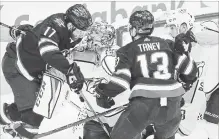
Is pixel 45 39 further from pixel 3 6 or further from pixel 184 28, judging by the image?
pixel 184 28

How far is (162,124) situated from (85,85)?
0.62 m

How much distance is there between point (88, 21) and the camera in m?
2.92

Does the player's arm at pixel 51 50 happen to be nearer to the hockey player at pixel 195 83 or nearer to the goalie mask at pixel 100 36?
the goalie mask at pixel 100 36

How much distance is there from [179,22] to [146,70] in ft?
3.20

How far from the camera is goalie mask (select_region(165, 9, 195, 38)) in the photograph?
342 centimetres

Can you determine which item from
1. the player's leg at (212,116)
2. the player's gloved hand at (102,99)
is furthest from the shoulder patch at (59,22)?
the player's leg at (212,116)

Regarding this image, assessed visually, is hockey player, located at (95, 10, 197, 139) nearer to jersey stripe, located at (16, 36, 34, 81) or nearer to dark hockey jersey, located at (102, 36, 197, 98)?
dark hockey jersey, located at (102, 36, 197, 98)

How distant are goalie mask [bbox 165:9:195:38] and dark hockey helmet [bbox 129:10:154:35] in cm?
76

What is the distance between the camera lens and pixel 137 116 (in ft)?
8.45

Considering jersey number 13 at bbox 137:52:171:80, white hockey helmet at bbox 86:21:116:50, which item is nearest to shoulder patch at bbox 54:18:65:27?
white hockey helmet at bbox 86:21:116:50

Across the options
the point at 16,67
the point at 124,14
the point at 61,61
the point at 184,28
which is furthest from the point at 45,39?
the point at 124,14

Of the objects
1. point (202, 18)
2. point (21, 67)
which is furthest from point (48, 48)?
point (202, 18)

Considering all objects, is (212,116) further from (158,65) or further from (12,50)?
(12,50)

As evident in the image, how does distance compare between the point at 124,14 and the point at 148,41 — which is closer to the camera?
the point at 148,41
